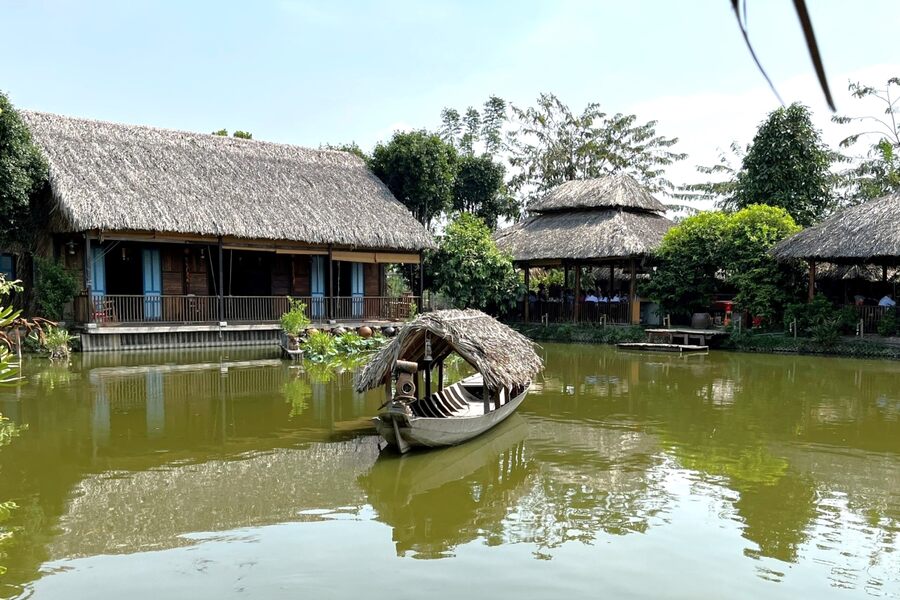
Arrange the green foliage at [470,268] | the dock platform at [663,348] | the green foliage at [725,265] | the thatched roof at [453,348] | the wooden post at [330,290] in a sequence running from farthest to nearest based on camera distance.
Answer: the green foliage at [470,268]
the wooden post at [330,290]
the green foliage at [725,265]
the dock platform at [663,348]
the thatched roof at [453,348]

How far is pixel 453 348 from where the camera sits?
920cm

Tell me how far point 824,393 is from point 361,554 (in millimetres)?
10425

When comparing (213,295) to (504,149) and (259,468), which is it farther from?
(504,149)

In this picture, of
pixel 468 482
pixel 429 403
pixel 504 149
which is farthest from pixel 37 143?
pixel 504 149

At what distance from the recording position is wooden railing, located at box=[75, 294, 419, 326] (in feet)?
59.9

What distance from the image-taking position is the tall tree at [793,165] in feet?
Answer: 85.1

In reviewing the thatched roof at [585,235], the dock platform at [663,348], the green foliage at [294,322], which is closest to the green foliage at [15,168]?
the green foliage at [294,322]

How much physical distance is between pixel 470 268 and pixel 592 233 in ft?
13.5

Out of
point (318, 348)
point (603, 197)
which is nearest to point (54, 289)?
point (318, 348)

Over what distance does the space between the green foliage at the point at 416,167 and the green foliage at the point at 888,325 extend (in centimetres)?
1385

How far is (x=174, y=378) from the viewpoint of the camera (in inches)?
553

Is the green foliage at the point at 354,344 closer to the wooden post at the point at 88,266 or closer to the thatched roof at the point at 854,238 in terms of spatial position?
the wooden post at the point at 88,266

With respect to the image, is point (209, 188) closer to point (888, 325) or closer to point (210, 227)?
point (210, 227)

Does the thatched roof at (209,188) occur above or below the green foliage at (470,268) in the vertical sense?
above
